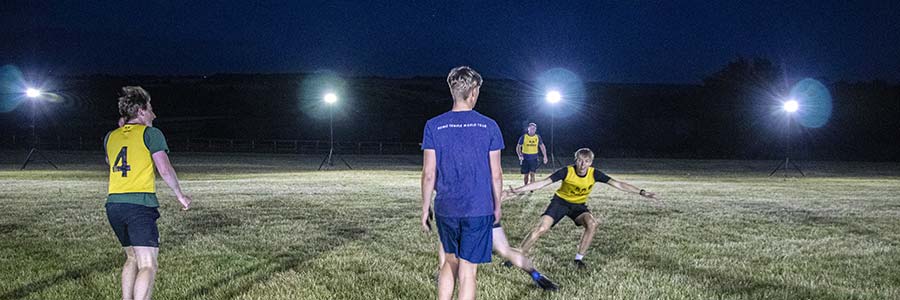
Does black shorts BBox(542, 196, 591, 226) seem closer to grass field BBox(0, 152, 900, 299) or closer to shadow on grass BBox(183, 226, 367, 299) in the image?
grass field BBox(0, 152, 900, 299)

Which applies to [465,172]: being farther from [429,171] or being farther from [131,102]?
[131,102]

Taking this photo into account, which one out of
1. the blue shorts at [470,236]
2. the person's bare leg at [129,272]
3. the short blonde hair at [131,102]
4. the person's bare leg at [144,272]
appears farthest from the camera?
the person's bare leg at [129,272]

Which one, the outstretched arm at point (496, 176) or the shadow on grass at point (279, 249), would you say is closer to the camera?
the outstretched arm at point (496, 176)

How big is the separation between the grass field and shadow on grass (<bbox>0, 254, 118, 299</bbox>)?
25mm

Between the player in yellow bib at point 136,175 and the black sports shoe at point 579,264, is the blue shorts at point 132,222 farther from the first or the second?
the black sports shoe at point 579,264

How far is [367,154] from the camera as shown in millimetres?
58906

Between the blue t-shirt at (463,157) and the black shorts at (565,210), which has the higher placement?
the blue t-shirt at (463,157)

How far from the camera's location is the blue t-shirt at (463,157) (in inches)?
176

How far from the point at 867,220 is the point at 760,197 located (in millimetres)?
5979

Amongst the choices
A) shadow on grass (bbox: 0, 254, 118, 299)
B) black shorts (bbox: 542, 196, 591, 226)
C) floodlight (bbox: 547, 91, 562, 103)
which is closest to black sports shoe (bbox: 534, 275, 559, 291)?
black shorts (bbox: 542, 196, 591, 226)

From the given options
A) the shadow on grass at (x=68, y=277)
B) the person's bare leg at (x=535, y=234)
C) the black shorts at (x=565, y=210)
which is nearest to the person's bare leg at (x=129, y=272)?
the shadow on grass at (x=68, y=277)

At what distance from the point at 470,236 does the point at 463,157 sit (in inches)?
21.1

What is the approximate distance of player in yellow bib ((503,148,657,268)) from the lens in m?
7.67

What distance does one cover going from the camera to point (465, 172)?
14.8 ft
